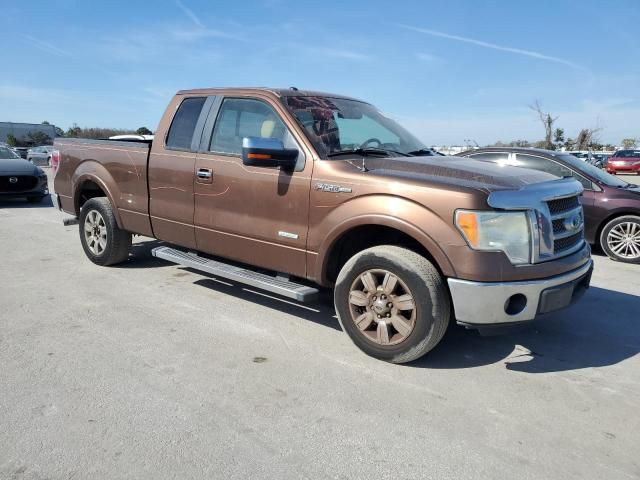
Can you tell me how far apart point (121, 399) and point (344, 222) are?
188 centimetres

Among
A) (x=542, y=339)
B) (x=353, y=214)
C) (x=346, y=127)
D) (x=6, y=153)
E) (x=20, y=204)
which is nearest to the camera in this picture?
(x=353, y=214)

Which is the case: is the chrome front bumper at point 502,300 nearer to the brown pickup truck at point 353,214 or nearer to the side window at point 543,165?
the brown pickup truck at point 353,214

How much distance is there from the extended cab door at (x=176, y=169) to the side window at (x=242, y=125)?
23 cm

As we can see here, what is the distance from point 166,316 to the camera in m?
4.60

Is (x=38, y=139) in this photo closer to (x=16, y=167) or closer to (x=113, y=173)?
(x=16, y=167)

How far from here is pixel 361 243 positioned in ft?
13.8

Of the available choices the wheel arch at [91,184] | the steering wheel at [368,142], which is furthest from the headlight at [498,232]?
the wheel arch at [91,184]

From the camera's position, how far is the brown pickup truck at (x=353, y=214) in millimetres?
3375

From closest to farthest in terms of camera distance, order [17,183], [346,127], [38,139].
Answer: [346,127] → [17,183] → [38,139]

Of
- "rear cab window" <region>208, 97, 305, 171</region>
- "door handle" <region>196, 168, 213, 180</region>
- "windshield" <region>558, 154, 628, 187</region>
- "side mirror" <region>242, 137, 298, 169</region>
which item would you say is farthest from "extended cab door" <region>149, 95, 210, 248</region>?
"windshield" <region>558, 154, 628, 187</region>

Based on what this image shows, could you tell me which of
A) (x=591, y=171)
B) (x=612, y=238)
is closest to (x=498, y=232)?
(x=612, y=238)

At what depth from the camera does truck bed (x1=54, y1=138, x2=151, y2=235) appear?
18.1 ft

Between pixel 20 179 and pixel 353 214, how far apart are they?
11.2 metres

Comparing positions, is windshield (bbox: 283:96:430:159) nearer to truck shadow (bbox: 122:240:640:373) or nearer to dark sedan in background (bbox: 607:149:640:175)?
truck shadow (bbox: 122:240:640:373)
